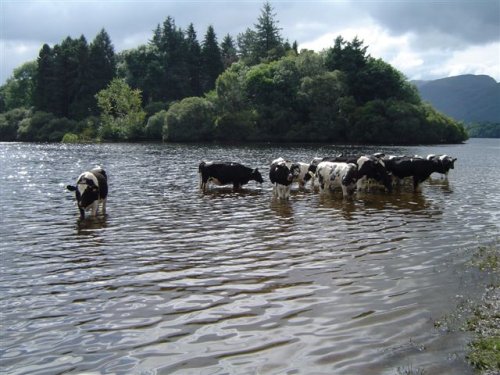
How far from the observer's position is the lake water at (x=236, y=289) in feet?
21.7

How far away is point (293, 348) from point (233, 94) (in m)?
89.6

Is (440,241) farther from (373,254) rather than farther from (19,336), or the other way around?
(19,336)

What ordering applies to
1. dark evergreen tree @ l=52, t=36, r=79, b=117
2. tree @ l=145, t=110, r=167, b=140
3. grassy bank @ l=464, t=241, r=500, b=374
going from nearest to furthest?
grassy bank @ l=464, t=241, r=500, b=374 → tree @ l=145, t=110, r=167, b=140 → dark evergreen tree @ l=52, t=36, r=79, b=117

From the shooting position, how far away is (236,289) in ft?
30.3

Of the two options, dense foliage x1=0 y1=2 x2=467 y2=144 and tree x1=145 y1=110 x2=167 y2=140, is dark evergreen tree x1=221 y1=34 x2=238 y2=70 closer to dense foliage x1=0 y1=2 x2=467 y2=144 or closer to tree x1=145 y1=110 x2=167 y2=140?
dense foliage x1=0 y1=2 x2=467 y2=144

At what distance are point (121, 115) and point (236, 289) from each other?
322 ft

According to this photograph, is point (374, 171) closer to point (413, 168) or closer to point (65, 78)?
point (413, 168)

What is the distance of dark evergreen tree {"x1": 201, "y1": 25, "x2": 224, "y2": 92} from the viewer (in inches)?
5015

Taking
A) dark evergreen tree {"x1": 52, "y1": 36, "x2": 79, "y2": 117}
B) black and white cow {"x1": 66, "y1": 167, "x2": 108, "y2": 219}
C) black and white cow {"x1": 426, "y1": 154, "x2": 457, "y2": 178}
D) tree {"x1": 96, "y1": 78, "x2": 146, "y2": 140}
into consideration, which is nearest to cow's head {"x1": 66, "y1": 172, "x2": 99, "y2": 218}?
black and white cow {"x1": 66, "y1": 167, "x2": 108, "y2": 219}

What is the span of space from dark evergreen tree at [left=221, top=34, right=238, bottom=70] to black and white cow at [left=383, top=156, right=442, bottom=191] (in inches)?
5033

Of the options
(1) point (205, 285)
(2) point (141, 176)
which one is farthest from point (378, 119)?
(1) point (205, 285)

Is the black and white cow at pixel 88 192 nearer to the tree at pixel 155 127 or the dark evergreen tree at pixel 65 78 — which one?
the tree at pixel 155 127

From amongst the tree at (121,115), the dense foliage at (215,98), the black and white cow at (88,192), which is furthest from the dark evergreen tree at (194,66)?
the black and white cow at (88,192)

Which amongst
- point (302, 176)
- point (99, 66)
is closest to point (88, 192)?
point (302, 176)
